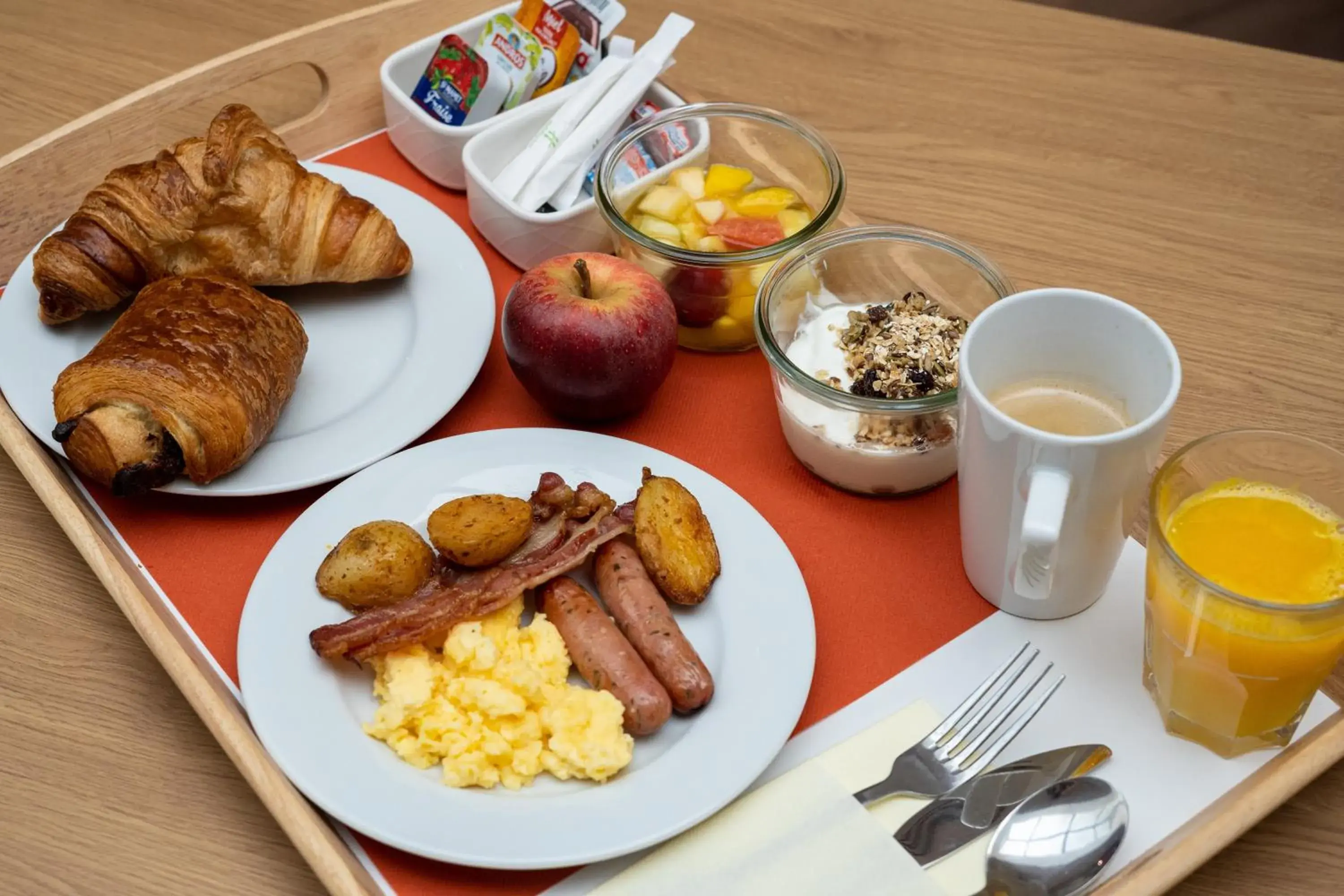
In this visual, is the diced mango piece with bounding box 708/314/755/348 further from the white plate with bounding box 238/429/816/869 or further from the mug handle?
the mug handle

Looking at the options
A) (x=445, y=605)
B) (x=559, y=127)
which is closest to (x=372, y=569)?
(x=445, y=605)

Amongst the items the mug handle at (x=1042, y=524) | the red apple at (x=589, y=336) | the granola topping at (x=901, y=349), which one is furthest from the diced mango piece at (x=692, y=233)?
the mug handle at (x=1042, y=524)

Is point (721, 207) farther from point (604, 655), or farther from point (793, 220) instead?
point (604, 655)

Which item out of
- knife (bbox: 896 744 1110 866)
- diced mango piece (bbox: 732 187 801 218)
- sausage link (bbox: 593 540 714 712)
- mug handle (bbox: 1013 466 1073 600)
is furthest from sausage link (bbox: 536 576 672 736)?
diced mango piece (bbox: 732 187 801 218)

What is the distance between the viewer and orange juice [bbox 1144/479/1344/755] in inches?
40.0

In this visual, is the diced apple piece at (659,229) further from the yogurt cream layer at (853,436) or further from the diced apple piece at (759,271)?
the yogurt cream layer at (853,436)

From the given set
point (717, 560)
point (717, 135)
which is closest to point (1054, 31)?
point (717, 135)

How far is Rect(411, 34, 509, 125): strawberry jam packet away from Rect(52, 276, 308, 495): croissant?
458mm

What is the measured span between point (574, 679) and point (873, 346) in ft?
1.52

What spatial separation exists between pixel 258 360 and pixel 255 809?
464 mm

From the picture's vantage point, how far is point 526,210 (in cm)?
158

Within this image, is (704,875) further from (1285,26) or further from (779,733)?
(1285,26)

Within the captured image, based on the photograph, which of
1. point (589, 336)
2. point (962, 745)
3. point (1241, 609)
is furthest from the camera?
point (589, 336)

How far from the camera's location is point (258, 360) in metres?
1.36
